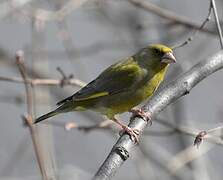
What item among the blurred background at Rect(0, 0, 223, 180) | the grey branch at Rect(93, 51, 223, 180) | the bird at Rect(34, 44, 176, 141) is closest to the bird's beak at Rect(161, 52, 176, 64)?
the bird at Rect(34, 44, 176, 141)

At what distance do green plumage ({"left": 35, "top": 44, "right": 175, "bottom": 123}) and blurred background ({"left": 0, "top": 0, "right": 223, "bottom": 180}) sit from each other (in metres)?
0.48

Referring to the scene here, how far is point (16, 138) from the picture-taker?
8.44m

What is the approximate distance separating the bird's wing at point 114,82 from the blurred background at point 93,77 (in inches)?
19.6

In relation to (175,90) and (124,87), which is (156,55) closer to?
(124,87)

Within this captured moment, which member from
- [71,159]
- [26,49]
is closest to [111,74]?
[26,49]

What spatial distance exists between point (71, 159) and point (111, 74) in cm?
317

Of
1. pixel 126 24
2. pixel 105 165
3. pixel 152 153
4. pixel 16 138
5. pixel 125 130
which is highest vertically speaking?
pixel 126 24

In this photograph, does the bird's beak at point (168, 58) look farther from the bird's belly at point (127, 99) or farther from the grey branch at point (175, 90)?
the grey branch at point (175, 90)

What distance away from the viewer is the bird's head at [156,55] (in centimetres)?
455

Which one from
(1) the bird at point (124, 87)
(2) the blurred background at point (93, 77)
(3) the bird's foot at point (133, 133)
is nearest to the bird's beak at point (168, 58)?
Result: (1) the bird at point (124, 87)

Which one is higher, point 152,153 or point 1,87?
point 1,87

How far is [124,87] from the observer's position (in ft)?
15.5

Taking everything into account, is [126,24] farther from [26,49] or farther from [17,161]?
[17,161]

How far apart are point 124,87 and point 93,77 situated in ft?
12.0
